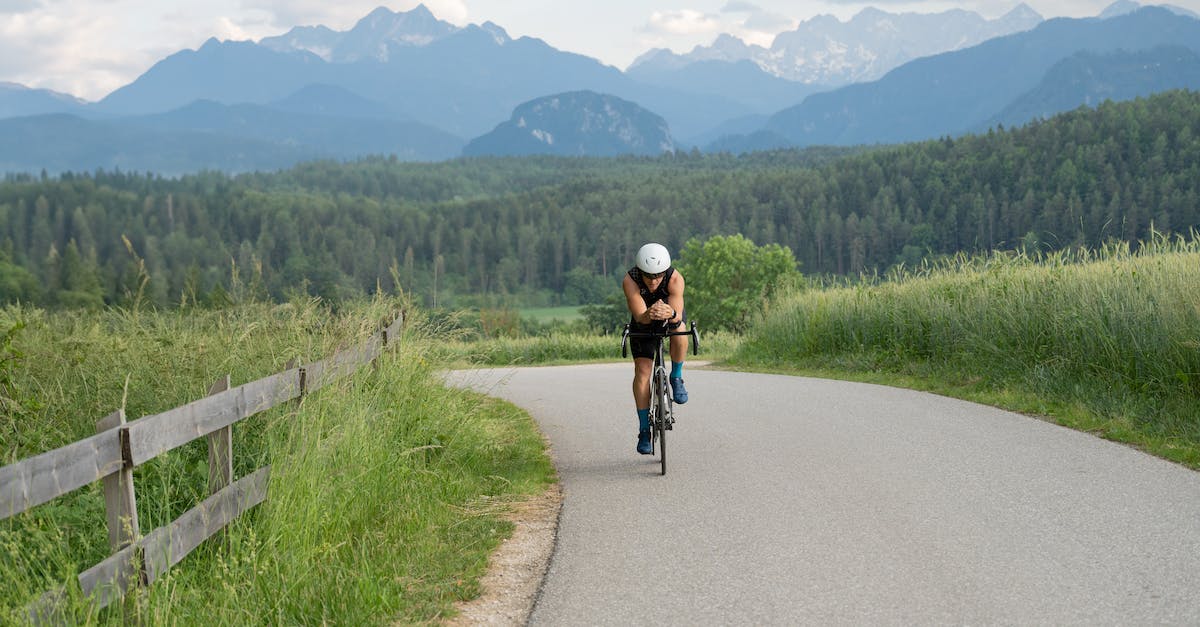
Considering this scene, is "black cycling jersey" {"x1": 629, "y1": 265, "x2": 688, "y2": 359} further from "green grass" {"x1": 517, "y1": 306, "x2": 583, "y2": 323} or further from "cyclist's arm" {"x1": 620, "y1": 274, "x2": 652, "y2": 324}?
"green grass" {"x1": 517, "y1": 306, "x2": 583, "y2": 323}

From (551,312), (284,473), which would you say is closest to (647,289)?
(284,473)

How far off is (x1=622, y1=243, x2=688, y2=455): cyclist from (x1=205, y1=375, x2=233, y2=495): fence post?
11.0ft

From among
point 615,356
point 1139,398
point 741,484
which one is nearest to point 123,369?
point 741,484

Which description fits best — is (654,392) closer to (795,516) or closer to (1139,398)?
(795,516)

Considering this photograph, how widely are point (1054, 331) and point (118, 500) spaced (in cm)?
1084

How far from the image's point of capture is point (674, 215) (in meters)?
165

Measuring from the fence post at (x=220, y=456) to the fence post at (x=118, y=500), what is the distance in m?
1.07

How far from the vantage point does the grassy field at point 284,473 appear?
5.04m

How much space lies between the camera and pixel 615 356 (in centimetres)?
3684

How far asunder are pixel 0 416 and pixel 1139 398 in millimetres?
9772

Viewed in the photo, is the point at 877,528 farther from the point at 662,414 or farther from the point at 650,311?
the point at 650,311

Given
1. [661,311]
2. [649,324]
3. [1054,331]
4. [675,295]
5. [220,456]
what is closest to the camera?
[220,456]

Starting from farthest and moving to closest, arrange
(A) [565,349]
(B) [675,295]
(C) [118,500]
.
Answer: (A) [565,349], (B) [675,295], (C) [118,500]

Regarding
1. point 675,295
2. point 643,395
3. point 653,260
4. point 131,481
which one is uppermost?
point 653,260
